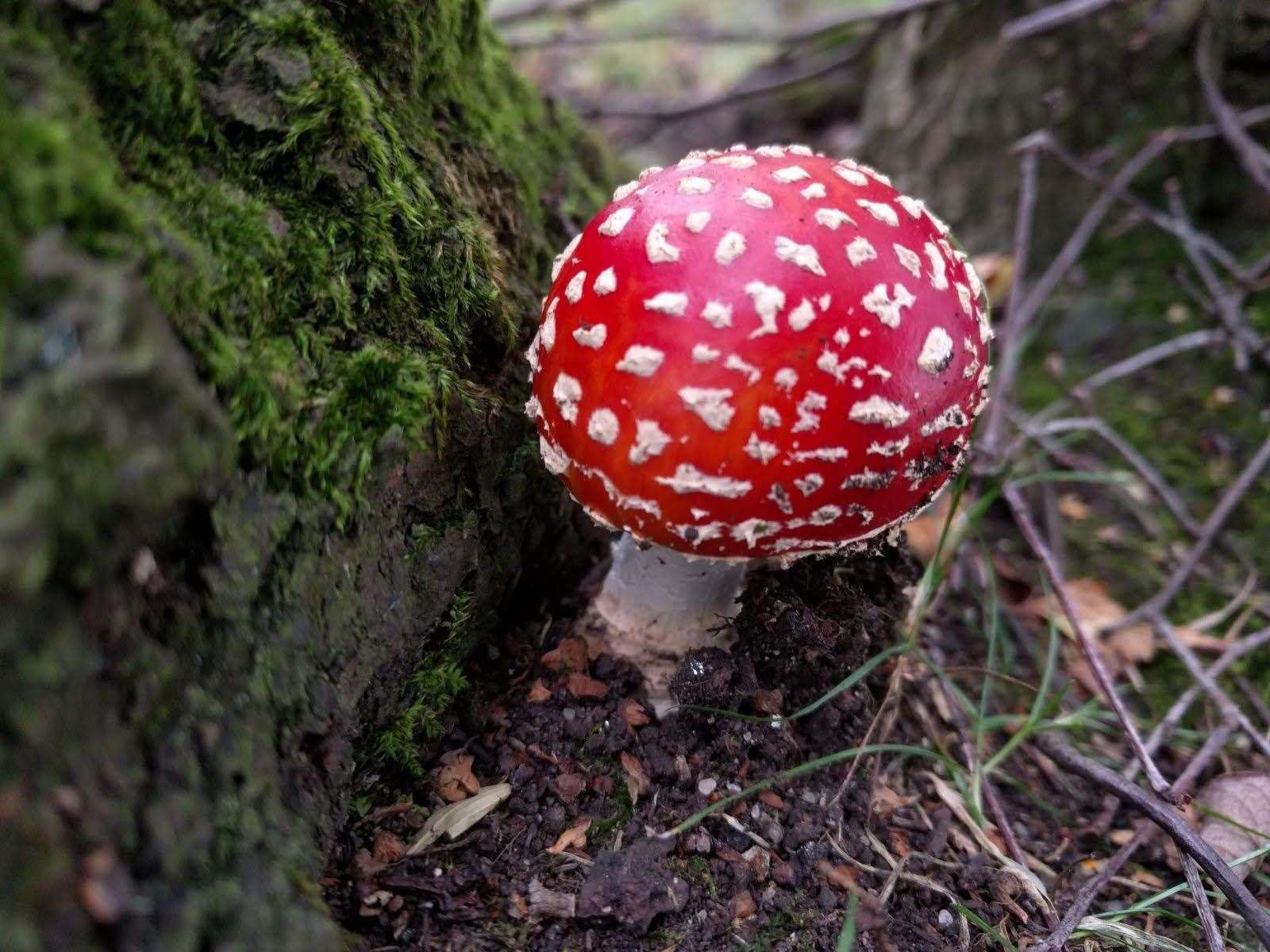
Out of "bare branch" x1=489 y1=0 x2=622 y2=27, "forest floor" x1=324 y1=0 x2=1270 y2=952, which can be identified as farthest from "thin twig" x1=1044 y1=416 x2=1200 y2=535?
"bare branch" x1=489 y1=0 x2=622 y2=27

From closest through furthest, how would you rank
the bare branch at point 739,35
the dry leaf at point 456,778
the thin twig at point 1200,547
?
the dry leaf at point 456,778 < the thin twig at point 1200,547 < the bare branch at point 739,35

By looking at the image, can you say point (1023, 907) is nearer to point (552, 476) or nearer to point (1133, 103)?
point (552, 476)

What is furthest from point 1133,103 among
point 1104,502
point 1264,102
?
point 1104,502

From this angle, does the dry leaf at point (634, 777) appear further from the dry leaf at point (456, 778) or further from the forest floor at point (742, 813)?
the dry leaf at point (456, 778)

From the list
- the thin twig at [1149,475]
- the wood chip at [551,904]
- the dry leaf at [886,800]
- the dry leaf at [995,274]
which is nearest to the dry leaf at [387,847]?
the wood chip at [551,904]

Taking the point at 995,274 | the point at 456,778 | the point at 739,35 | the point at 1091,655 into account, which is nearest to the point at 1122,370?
the point at 995,274

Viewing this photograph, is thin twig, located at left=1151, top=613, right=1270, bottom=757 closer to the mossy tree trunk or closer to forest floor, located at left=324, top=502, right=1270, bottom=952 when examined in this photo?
forest floor, located at left=324, top=502, right=1270, bottom=952

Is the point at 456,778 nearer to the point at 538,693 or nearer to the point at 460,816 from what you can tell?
the point at 460,816
